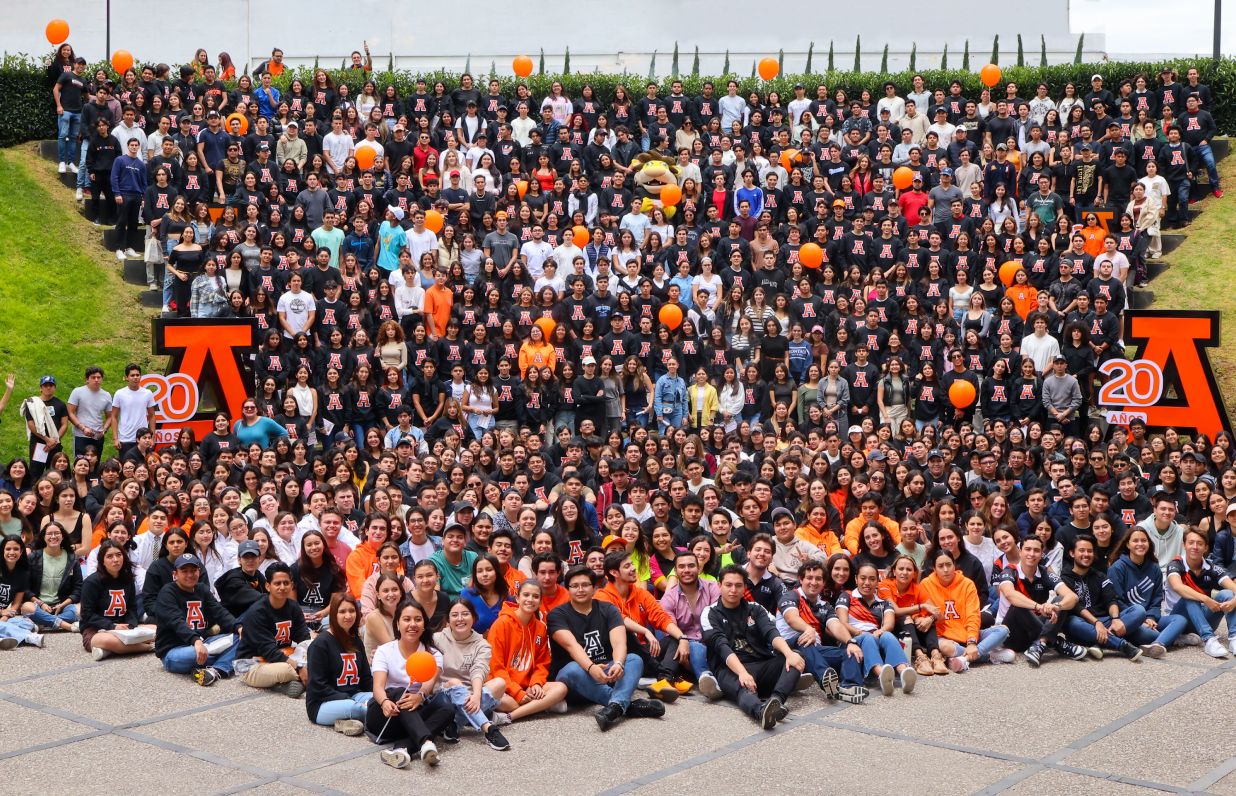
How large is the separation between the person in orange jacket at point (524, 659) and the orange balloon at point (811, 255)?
34.1 feet

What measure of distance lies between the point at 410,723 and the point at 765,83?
2036 cm

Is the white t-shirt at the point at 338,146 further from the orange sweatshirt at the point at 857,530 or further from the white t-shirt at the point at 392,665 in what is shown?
the white t-shirt at the point at 392,665

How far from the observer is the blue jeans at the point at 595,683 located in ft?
32.0

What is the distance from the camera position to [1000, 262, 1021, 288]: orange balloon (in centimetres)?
1859

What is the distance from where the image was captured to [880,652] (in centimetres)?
1047

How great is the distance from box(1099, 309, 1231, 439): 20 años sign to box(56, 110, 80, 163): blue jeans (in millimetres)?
16389

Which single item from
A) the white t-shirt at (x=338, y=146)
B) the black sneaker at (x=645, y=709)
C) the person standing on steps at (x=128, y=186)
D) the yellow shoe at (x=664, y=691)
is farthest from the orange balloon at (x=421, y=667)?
the white t-shirt at (x=338, y=146)

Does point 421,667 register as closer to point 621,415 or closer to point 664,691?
point 664,691

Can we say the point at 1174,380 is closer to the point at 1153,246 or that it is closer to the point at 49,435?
the point at 1153,246

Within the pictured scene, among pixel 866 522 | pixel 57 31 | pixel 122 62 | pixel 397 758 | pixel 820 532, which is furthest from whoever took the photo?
pixel 57 31

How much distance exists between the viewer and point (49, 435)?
53.3 ft

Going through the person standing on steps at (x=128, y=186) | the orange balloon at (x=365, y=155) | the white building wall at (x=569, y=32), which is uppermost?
the white building wall at (x=569, y=32)

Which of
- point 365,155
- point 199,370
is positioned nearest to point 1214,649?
point 199,370

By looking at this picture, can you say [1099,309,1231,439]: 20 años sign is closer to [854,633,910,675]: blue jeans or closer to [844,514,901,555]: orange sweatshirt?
[844,514,901,555]: orange sweatshirt
